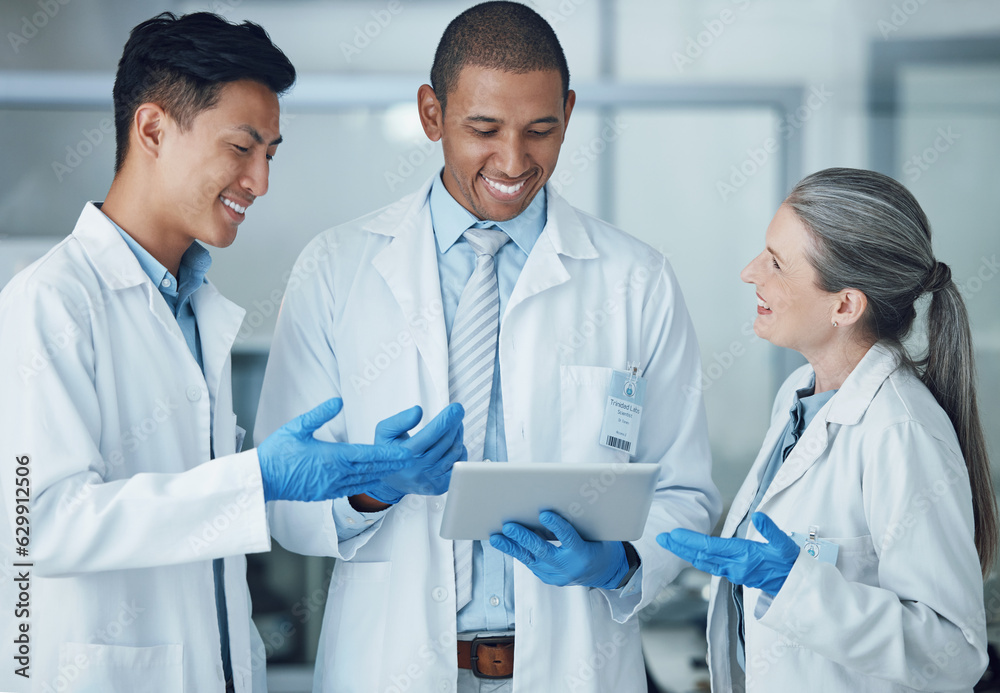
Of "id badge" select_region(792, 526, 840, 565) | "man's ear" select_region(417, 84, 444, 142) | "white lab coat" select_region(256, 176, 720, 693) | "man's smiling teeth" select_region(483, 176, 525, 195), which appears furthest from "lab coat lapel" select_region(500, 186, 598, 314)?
"id badge" select_region(792, 526, 840, 565)

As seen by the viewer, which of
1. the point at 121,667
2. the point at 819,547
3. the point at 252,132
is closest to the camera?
the point at 121,667

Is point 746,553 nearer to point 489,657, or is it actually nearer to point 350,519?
point 489,657

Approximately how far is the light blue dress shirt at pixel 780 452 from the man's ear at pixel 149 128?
3.80 ft

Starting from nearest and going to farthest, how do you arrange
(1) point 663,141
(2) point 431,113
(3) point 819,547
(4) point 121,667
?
(4) point 121,667 < (3) point 819,547 < (2) point 431,113 < (1) point 663,141

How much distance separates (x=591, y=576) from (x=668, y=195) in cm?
142

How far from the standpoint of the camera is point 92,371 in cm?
122

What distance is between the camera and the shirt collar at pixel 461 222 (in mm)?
1607

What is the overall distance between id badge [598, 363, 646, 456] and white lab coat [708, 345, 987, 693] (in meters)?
0.26

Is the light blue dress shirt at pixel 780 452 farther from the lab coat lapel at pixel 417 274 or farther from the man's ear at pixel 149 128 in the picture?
the man's ear at pixel 149 128

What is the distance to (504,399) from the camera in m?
1.50

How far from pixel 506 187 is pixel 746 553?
0.74 metres

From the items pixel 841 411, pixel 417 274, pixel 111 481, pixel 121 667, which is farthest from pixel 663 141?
pixel 121 667

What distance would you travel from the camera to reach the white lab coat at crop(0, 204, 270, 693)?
1.13m

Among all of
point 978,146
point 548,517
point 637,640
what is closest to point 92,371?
point 548,517
